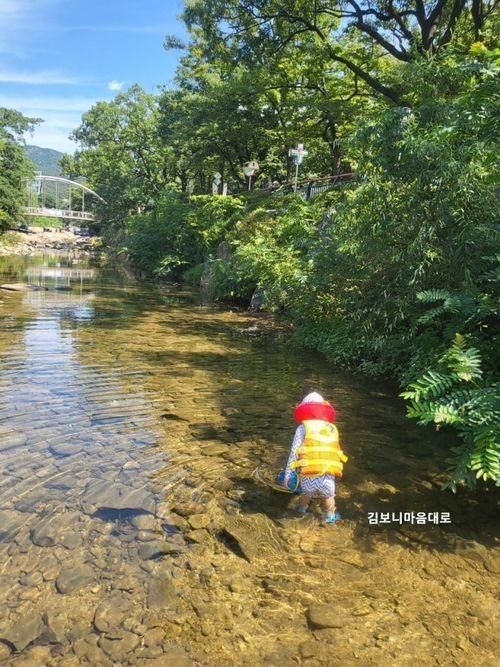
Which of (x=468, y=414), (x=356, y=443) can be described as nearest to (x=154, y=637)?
(x=468, y=414)

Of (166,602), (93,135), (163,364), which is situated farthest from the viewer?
(93,135)

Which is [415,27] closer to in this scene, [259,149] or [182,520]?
[259,149]

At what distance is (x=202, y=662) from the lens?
300 cm

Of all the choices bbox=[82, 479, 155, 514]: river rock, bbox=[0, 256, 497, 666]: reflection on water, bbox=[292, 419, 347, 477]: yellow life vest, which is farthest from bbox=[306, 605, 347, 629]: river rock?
bbox=[82, 479, 155, 514]: river rock

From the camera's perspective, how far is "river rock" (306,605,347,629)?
11.0ft

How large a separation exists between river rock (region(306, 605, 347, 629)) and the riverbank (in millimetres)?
47432

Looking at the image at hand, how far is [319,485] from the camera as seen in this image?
4574 millimetres

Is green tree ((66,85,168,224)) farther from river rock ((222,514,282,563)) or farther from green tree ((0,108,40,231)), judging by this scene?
river rock ((222,514,282,563))

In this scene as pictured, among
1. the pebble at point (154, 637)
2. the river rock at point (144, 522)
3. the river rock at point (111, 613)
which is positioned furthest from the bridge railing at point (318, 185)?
the pebble at point (154, 637)

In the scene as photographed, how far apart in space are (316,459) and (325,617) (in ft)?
4.54

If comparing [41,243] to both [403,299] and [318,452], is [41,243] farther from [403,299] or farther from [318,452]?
[318,452]

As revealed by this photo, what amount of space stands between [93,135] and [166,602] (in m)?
61.7

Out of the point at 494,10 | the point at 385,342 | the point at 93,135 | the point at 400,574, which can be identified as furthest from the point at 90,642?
the point at 93,135

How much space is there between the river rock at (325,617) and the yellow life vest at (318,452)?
1.24 meters
